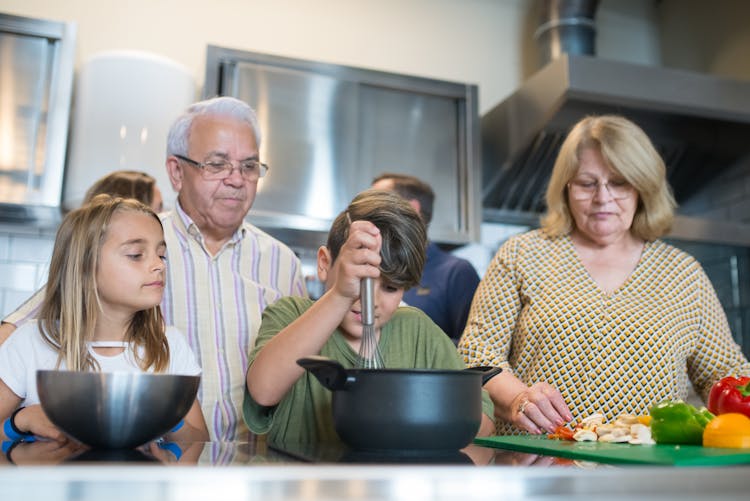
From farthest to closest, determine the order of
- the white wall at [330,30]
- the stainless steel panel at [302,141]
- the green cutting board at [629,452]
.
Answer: the white wall at [330,30], the stainless steel panel at [302,141], the green cutting board at [629,452]

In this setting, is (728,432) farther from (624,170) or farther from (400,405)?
(624,170)

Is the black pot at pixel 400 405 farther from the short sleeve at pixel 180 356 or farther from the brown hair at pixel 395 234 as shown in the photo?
the short sleeve at pixel 180 356

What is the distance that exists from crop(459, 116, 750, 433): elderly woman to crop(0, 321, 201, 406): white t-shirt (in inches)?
27.6

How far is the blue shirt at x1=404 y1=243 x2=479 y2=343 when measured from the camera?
235 cm

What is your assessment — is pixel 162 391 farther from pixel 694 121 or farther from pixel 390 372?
pixel 694 121

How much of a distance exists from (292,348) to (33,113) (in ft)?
7.32

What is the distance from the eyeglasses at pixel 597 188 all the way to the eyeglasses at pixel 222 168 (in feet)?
2.45

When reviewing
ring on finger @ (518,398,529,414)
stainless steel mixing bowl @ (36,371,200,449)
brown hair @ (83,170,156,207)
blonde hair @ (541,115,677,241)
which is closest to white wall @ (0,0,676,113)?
brown hair @ (83,170,156,207)

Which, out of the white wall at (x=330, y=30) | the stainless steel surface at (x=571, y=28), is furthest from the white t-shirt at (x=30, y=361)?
the stainless steel surface at (x=571, y=28)

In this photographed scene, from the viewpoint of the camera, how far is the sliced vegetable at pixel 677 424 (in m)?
0.95

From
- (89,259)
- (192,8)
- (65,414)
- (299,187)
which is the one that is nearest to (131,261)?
(89,259)

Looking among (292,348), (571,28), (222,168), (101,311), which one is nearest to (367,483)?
(292,348)

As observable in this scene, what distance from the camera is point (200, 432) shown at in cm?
124

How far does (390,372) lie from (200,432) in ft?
1.96
